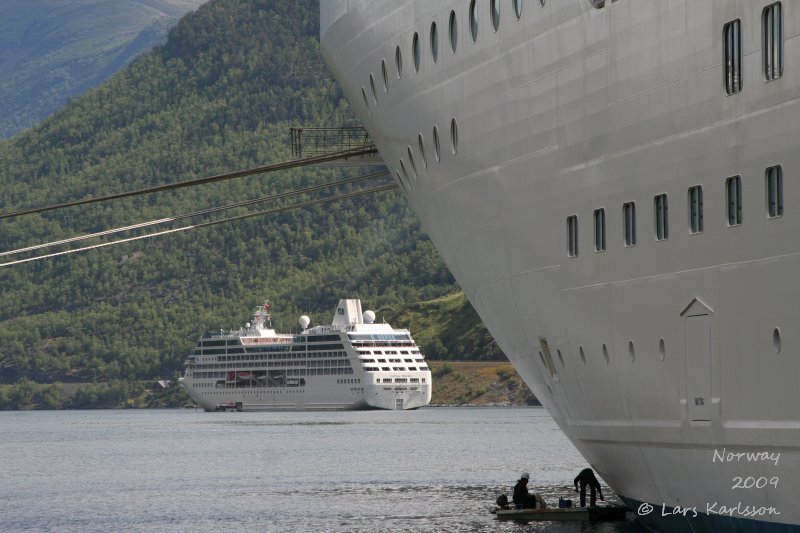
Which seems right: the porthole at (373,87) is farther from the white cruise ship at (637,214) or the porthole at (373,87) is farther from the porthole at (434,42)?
the porthole at (434,42)

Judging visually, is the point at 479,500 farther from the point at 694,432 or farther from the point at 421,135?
the point at 694,432

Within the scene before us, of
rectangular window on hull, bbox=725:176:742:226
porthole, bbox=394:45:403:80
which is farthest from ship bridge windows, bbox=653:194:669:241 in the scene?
porthole, bbox=394:45:403:80

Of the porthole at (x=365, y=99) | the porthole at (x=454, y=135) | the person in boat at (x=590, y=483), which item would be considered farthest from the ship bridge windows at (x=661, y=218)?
the person in boat at (x=590, y=483)

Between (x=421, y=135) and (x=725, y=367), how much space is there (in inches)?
362

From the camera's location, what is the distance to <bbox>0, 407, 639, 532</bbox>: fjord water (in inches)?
1896

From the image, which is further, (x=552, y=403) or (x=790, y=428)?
(x=552, y=403)

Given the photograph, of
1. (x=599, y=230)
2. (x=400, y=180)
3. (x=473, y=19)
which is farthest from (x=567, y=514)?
(x=599, y=230)

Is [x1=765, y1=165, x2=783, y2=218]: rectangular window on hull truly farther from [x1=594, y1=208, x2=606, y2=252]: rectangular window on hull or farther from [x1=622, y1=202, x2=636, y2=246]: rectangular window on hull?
[x1=594, y1=208, x2=606, y2=252]: rectangular window on hull

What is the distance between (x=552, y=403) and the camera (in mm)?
27594

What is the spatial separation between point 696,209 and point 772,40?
271cm

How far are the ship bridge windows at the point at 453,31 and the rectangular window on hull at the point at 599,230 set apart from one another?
4.64 m

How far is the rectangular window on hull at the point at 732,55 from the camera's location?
20188mm

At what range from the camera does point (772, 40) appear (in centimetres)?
1959

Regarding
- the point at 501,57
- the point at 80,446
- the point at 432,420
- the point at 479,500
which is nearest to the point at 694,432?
the point at 501,57
